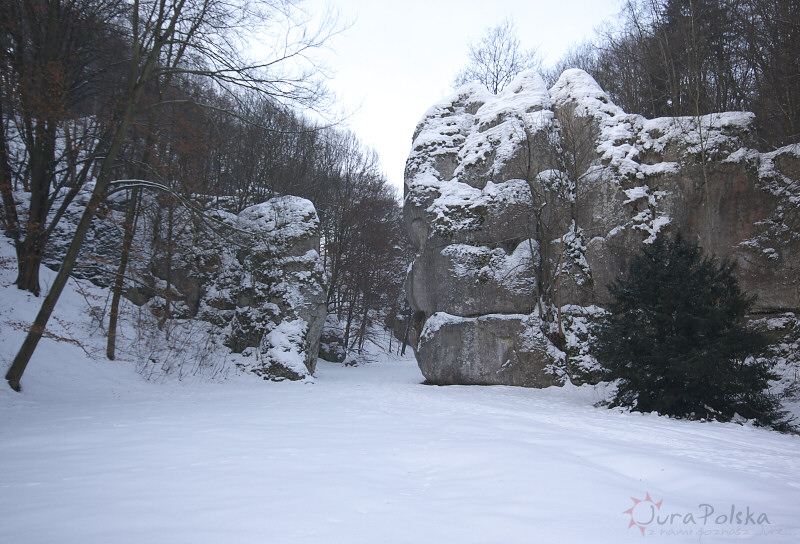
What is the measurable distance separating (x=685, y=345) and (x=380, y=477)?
6.49 metres

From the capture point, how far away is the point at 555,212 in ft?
46.6

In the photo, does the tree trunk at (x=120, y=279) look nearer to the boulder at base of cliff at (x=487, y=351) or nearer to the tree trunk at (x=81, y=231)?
the tree trunk at (x=81, y=231)

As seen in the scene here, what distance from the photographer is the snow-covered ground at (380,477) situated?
2611 millimetres

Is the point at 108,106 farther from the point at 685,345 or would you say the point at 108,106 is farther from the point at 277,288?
the point at 685,345

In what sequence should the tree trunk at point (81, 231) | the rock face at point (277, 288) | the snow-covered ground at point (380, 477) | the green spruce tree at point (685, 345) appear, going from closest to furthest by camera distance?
the snow-covered ground at point (380, 477) → the green spruce tree at point (685, 345) → the tree trunk at point (81, 231) → the rock face at point (277, 288)

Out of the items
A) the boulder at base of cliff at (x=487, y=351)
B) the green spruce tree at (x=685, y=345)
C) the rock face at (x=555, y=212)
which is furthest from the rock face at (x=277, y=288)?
the green spruce tree at (x=685, y=345)

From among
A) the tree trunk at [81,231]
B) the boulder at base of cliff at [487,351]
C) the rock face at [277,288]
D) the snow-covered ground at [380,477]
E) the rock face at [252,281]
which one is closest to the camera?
the snow-covered ground at [380,477]

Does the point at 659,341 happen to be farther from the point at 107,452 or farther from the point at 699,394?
the point at 107,452

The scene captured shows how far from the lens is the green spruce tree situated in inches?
291

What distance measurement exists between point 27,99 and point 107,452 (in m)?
7.40

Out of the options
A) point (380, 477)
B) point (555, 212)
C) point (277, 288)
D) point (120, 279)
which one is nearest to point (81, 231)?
point (120, 279)

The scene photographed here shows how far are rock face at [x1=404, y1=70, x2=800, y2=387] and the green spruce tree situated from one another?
409cm

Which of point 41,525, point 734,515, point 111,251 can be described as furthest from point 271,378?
point 734,515

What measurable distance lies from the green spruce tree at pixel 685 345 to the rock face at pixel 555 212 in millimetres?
4088
